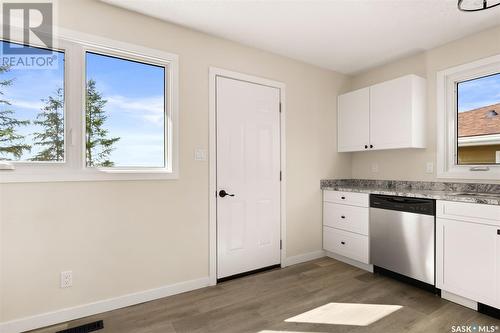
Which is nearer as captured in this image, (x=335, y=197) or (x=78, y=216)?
(x=78, y=216)

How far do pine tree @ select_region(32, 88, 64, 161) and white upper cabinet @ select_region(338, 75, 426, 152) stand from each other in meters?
3.26

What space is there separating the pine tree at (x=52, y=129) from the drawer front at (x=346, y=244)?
3.09m

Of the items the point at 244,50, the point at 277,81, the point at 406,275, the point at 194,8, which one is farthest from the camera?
the point at 277,81

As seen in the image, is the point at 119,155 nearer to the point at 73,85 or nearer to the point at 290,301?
the point at 73,85

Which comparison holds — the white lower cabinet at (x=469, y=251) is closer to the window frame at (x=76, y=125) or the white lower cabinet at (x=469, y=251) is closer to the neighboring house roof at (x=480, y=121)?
the neighboring house roof at (x=480, y=121)

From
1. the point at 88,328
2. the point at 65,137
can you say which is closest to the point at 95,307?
the point at 88,328

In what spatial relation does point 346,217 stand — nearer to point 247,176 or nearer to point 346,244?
point 346,244

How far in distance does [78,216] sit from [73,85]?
1.06 metres

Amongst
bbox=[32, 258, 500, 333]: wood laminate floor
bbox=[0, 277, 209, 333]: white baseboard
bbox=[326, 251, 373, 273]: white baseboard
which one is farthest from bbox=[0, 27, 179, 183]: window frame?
Result: bbox=[326, 251, 373, 273]: white baseboard

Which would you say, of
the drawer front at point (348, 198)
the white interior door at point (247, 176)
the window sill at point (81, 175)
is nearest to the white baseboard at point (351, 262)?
the drawer front at point (348, 198)

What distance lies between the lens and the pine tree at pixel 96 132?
222 cm

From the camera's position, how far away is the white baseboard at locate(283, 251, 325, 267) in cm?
327

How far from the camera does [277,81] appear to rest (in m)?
3.21

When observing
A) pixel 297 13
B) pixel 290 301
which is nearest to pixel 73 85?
pixel 297 13
